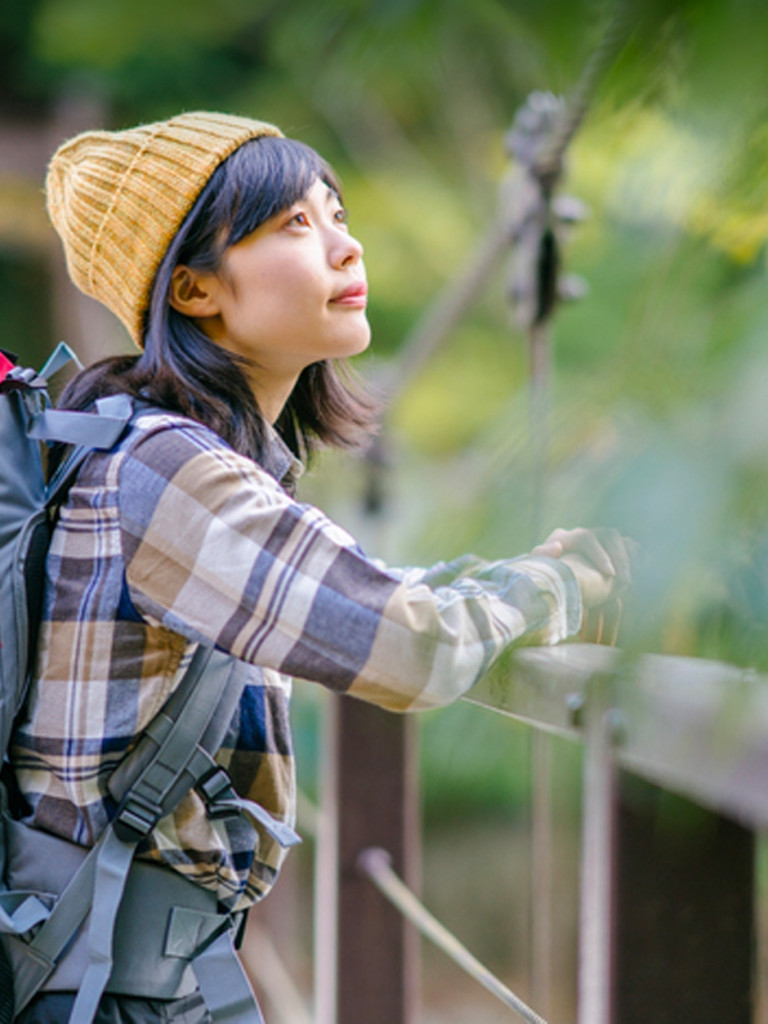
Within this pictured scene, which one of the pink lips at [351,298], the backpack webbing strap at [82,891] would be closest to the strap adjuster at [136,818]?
the backpack webbing strap at [82,891]

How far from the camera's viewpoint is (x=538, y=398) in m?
0.18

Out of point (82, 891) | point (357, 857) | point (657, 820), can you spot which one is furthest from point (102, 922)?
point (357, 857)

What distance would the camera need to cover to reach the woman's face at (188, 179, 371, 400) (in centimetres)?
53

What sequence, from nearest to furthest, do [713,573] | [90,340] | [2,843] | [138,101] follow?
1. [713,573]
2. [2,843]
3. [90,340]
4. [138,101]

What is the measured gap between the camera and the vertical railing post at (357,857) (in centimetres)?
87

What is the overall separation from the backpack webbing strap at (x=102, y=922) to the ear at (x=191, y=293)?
0.80 feet

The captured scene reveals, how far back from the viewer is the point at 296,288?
1.73 feet

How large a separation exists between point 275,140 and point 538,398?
42 centimetres

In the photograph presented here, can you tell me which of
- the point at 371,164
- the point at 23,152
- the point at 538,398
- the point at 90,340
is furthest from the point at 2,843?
the point at 371,164

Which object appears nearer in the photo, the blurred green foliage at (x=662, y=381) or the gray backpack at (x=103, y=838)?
the blurred green foliage at (x=662, y=381)

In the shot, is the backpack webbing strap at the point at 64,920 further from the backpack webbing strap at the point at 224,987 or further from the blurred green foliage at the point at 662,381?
the blurred green foliage at the point at 662,381

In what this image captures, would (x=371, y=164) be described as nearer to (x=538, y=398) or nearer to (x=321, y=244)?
(x=321, y=244)

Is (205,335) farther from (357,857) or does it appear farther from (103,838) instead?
(357,857)

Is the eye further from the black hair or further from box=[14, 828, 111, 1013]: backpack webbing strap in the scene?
box=[14, 828, 111, 1013]: backpack webbing strap
